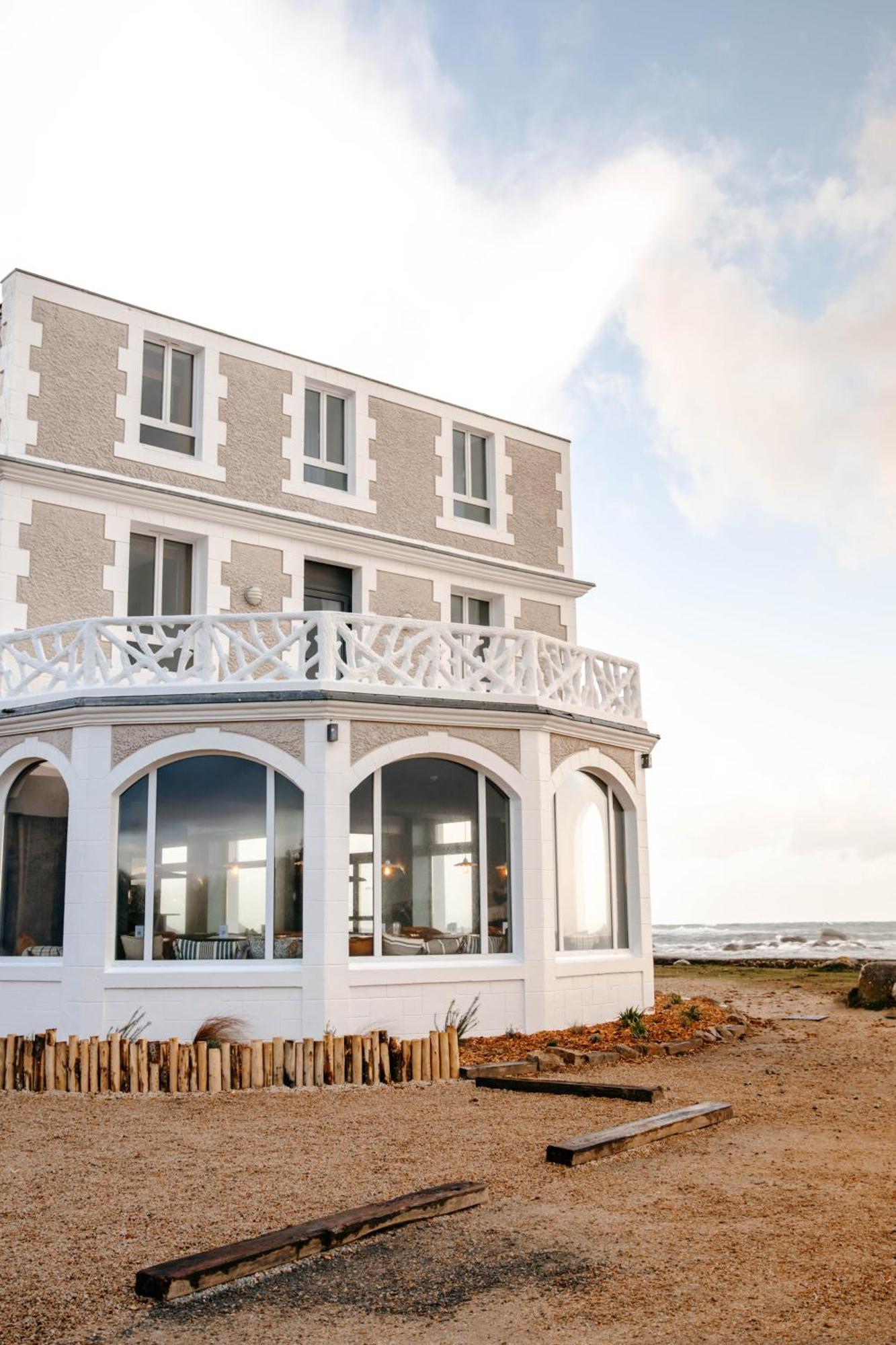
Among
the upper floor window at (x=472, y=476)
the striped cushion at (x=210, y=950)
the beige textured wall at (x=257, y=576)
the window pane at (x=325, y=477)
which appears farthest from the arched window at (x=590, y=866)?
the window pane at (x=325, y=477)

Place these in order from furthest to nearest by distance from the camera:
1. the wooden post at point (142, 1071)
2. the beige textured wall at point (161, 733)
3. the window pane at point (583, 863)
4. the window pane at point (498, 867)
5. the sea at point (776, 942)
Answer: the sea at point (776, 942) < the window pane at point (583, 863) < the window pane at point (498, 867) < the beige textured wall at point (161, 733) < the wooden post at point (142, 1071)

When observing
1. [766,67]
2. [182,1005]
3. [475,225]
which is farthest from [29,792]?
[766,67]

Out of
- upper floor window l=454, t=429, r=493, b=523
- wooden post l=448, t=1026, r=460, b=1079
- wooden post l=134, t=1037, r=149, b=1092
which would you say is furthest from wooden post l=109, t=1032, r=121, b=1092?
upper floor window l=454, t=429, r=493, b=523

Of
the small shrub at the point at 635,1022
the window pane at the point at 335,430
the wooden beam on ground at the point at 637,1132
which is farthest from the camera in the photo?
the window pane at the point at 335,430

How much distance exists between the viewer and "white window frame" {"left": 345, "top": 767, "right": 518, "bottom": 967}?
38.3 feet

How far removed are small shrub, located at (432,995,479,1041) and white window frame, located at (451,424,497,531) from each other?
7889mm

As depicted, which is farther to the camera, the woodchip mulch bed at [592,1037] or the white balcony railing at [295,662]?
the white balcony railing at [295,662]

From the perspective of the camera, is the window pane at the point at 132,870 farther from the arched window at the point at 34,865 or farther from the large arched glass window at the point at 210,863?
the arched window at the point at 34,865

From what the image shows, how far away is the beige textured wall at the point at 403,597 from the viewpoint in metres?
16.3

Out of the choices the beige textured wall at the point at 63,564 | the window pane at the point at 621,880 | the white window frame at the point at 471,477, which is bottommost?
the window pane at the point at 621,880

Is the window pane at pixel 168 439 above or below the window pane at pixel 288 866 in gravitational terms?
above

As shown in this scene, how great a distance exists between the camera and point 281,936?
11.3 m

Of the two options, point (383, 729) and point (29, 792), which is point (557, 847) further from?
point (29, 792)

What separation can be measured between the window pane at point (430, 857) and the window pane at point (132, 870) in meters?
2.38
